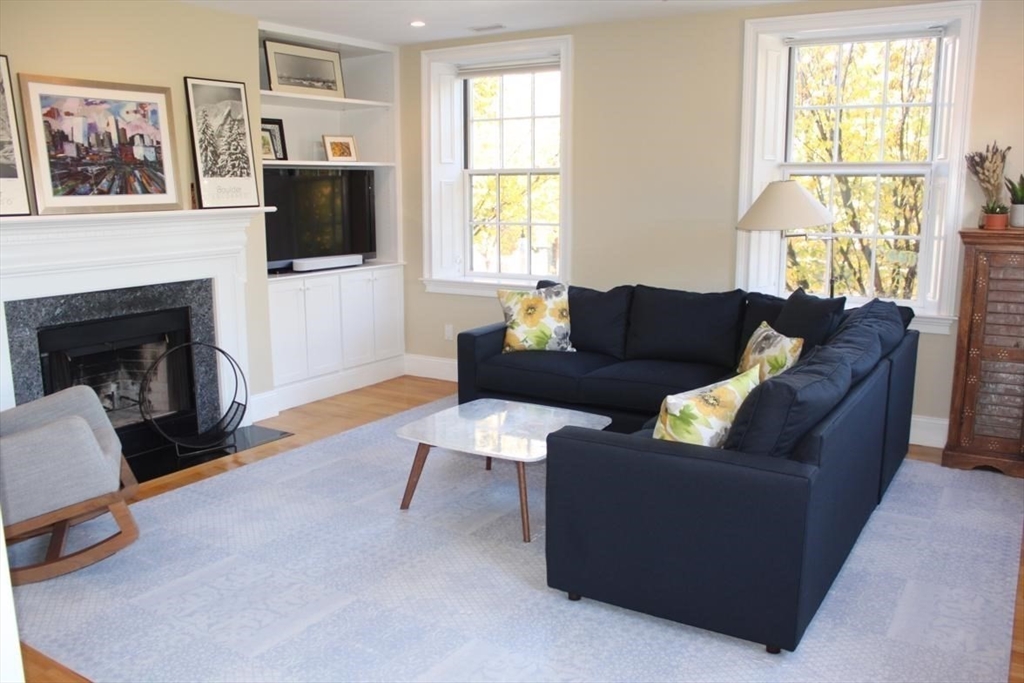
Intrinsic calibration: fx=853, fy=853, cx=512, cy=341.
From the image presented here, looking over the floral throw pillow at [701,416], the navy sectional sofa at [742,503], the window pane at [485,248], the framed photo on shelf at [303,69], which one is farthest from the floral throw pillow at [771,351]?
the framed photo on shelf at [303,69]

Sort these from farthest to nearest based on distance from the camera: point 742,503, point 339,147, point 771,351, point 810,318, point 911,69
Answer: point 339,147 < point 911,69 < point 810,318 < point 771,351 < point 742,503

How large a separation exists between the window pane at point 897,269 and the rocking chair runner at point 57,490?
3.93 m

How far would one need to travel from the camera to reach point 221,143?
470 cm

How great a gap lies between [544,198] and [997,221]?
108 inches

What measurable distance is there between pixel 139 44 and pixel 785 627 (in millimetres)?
4001

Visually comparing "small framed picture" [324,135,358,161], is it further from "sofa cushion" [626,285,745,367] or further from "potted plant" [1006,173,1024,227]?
"potted plant" [1006,173,1024,227]

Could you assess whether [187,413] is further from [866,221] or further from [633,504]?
[866,221]

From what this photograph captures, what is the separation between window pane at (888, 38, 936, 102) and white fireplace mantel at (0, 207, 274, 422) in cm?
355

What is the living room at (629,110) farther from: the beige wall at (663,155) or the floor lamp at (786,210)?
the floor lamp at (786,210)

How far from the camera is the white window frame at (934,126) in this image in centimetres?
422

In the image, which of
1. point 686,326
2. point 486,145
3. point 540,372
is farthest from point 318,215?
point 686,326

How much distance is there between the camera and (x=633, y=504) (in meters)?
2.63

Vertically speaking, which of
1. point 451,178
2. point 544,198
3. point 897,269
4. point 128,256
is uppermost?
point 451,178

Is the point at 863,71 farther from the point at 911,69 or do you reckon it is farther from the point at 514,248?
the point at 514,248
